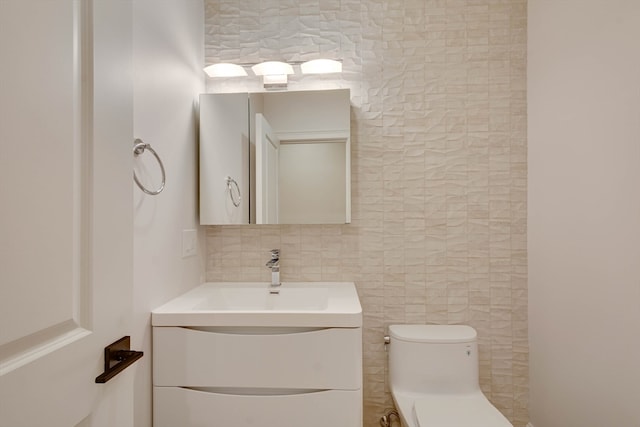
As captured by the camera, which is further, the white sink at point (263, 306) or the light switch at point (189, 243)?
the light switch at point (189, 243)

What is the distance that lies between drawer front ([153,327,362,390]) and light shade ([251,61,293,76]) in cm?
124

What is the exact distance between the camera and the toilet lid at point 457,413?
3.96ft

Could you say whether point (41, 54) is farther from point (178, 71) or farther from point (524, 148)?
point (524, 148)

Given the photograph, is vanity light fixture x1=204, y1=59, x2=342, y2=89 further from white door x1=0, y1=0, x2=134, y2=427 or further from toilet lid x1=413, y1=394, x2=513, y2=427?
toilet lid x1=413, y1=394, x2=513, y2=427

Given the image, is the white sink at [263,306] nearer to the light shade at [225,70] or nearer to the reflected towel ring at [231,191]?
the reflected towel ring at [231,191]

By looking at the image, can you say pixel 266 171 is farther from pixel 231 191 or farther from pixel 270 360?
pixel 270 360

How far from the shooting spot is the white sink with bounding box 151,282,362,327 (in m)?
1.17

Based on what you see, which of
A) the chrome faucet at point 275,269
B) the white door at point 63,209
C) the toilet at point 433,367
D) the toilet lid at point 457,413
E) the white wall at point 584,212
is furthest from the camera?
the chrome faucet at point 275,269

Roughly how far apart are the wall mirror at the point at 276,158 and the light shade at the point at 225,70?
13 centimetres

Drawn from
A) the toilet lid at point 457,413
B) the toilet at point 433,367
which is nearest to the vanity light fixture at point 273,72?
the toilet at point 433,367

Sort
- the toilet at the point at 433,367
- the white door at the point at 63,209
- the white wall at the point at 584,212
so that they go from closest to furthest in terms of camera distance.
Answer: the white door at the point at 63,209 → the white wall at the point at 584,212 → the toilet at the point at 433,367

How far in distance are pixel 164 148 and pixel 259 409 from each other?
1.03m

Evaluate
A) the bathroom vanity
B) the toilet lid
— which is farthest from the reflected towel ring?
the toilet lid

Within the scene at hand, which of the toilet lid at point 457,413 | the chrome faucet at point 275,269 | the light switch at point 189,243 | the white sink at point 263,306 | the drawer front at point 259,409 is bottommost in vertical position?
the toilet lid at point 457,413
